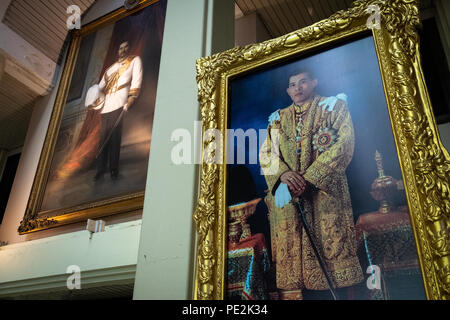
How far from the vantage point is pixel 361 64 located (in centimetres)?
239

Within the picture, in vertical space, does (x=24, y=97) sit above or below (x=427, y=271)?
above

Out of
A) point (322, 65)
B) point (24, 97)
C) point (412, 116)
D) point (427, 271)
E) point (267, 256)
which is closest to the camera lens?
point (427, 271)

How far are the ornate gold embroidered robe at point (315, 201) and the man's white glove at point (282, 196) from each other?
3 cm

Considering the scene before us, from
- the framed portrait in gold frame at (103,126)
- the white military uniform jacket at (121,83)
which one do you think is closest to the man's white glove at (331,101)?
the framed portrait in gold frame at (103,126)

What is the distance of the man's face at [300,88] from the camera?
8.33 feet

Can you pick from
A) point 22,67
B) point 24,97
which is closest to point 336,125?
point 22,67

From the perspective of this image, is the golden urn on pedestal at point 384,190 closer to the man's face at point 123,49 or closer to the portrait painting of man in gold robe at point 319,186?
the portrait painting of man in gold robe at point 319,186

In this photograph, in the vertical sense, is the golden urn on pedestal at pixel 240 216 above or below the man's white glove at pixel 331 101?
below

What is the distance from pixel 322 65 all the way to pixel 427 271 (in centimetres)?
141

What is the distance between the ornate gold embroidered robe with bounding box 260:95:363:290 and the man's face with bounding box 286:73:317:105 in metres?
0.06

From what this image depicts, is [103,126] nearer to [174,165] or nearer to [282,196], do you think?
[174,165]

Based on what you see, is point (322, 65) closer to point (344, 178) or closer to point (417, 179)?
point (344, 178)

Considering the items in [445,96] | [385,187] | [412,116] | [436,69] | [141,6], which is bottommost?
[385,187]

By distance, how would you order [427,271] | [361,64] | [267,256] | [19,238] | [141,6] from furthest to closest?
1. [141,6]
2. [19,238]
3. [361,64]
4. [267,256]
5. [427,271]
